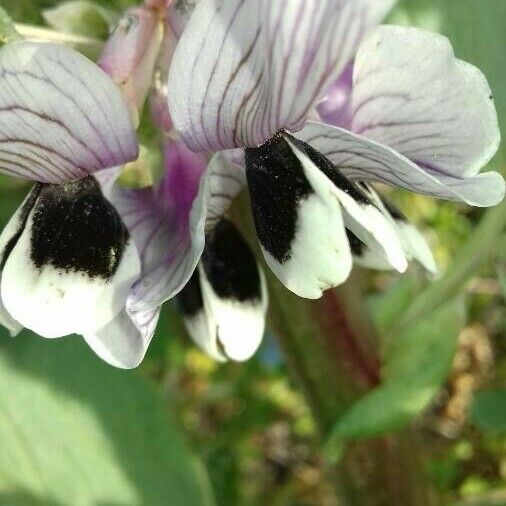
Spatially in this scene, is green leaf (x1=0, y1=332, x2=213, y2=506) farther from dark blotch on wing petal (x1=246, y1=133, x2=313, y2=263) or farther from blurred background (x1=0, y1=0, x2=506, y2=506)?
dark blotch on wing petal (x1=246, y1=133, x2=313, y2=263)

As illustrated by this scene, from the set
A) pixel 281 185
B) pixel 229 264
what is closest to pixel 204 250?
pixel 229 264

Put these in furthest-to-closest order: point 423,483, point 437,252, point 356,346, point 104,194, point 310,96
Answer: point 437,252 → point 423,483 → point 356,346 → point 104,194 → point 310,96

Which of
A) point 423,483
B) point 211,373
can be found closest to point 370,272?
point 211,373

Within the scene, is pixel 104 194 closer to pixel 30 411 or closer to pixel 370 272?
pixel 30 411

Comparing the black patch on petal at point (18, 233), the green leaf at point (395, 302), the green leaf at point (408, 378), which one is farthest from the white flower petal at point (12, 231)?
the green leaf at point (395, 302)

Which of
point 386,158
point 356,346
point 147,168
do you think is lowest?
point 356,346

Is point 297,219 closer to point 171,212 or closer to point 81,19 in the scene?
point 171,212

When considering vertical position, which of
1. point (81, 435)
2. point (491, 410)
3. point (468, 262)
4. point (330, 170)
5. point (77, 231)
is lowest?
point (81, 435)
